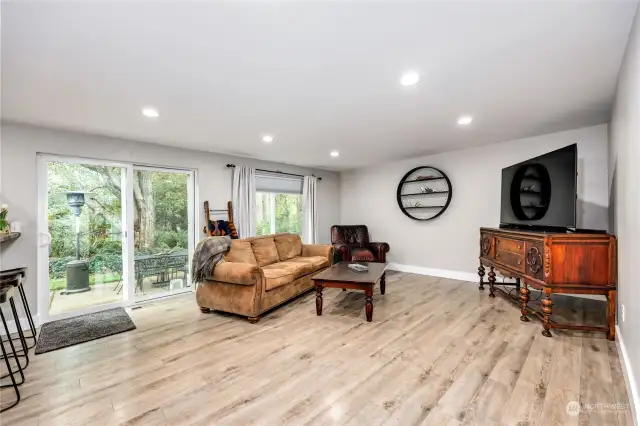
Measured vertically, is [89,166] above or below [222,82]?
below

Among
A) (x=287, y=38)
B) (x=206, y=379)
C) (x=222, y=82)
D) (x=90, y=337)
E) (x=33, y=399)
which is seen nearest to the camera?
(x=287, y=38)

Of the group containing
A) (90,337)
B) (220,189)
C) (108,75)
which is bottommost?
(90,337)

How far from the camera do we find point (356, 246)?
5.56 m

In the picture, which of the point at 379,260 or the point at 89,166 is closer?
the point at 89,166

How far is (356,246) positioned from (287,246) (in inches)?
58.0

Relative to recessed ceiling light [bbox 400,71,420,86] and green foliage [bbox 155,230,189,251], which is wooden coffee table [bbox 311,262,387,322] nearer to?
recessed ceiling light [bbox 400,71,420,86]

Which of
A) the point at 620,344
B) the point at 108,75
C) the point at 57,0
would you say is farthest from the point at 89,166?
the point at 620,344

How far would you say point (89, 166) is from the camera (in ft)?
12.1

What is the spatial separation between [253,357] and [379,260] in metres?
3.37

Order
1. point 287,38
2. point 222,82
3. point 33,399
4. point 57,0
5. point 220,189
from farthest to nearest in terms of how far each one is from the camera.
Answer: point 220,189, point 222,82, point 33,399, point 287,38, point 57,0

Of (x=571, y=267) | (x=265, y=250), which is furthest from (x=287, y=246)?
(x=571, y=267)

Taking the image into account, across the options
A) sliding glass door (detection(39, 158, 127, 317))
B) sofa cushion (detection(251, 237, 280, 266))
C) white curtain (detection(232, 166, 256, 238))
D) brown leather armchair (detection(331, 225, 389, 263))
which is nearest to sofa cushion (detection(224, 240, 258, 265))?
sofa cushion (detection(251, 237, 280, 266))

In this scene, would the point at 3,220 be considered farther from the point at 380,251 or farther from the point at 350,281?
the point at 380,251

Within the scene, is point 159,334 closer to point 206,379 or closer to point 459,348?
point 206,379
